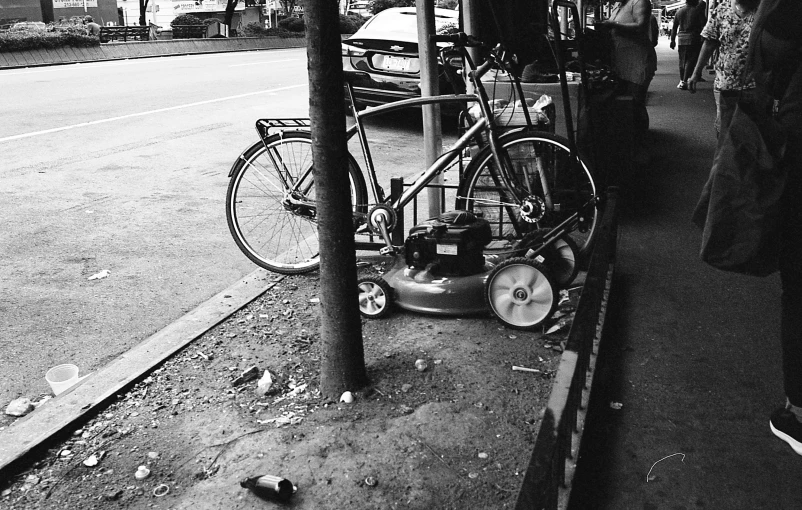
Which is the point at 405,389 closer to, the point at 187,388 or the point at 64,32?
the point at 187,388

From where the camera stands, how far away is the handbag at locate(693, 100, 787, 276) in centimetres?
261

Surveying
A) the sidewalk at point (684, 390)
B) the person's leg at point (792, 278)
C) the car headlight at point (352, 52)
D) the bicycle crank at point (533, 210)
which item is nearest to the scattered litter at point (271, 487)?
the sidewalk at point (684, 390)

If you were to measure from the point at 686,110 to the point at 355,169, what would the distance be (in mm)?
10142

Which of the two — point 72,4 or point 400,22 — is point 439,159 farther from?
point 72,4

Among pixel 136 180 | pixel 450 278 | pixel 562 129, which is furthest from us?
pixel 136 180

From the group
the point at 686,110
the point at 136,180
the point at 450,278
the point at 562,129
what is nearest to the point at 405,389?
the point at 450,278

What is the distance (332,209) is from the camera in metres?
3.29

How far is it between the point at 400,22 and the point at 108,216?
265 inches

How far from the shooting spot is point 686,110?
520 inches

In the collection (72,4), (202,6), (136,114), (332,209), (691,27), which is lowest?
(332,209)

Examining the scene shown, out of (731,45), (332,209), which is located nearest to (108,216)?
(332,209)

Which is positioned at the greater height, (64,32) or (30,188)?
(64,32)

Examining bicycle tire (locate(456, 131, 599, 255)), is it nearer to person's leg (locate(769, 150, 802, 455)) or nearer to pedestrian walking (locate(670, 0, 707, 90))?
person's leg (locate(769, 150, 802, 455))

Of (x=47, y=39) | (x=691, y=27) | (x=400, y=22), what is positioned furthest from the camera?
(x=47, y=39)
